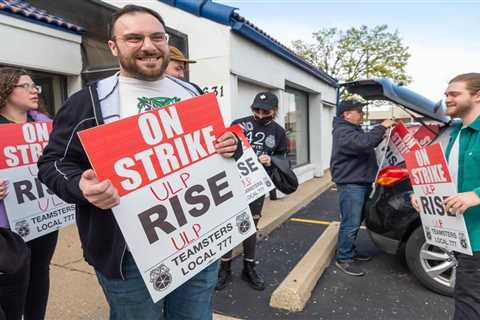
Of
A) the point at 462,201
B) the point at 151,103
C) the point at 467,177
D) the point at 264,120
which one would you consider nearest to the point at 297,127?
the point at 264,120

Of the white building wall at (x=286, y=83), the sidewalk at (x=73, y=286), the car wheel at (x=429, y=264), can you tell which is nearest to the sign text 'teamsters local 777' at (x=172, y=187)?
the sidewalk at (x=73, y=286)

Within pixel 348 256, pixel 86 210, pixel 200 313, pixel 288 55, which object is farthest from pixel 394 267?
pixel 288 55

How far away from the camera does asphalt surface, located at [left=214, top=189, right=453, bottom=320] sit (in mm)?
2895

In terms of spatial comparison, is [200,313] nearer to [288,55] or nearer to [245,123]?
[245,123]

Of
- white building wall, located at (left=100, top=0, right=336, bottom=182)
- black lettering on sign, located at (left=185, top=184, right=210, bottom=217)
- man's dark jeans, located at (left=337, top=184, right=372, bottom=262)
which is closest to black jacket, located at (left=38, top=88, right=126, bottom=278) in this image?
black lettering on sign, located at (left=185, top=184, right=210, bottom=217)

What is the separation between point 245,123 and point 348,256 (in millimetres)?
1900

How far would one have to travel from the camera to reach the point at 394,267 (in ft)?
12.5

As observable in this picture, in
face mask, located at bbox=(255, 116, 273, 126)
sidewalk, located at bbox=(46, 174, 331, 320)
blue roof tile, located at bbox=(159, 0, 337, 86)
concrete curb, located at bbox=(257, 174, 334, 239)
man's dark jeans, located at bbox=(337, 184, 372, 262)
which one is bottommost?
concrete curb, located at bbox=(257, 174, 334, 239)

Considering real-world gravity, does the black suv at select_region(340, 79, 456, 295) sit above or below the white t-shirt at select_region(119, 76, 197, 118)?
below

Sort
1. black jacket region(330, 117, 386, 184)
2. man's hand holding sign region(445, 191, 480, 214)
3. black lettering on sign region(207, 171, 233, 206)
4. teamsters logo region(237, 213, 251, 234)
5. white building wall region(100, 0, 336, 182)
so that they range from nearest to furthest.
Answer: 1. black lettering on sign region(207, 171, 233, 206)
2. teamsters logo region(237, 213, 251, 234)
3. man's hand holding sign region(445, 191, 480, 214)
4. black jacket region(330, 117, 386, 184)
5. white building wall region(100, 0, 336, 182)

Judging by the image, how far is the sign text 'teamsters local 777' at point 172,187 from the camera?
131 cm

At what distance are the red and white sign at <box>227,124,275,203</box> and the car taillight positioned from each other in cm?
129

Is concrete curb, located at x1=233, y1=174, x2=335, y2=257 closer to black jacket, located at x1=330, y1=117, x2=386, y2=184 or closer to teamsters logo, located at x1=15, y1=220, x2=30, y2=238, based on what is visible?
black jacket, located at x1=330, y1=117, x2=386, y2=184

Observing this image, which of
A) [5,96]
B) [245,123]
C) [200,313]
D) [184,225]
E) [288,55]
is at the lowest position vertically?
[200,313]
